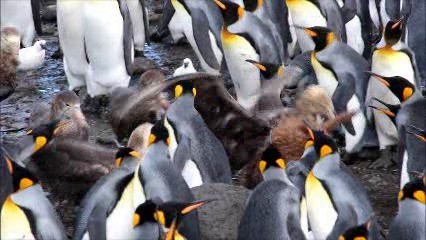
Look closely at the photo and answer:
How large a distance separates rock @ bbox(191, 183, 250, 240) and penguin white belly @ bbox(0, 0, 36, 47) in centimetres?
428

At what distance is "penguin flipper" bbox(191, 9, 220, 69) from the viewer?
851 cm

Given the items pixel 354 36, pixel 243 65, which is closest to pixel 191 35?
pixel 243 65

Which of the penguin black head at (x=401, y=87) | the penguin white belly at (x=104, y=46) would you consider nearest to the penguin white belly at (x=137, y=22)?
the penguin white belly at (x=104, y=46)

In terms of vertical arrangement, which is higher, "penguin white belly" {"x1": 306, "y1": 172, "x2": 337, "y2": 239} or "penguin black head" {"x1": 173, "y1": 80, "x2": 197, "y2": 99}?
"penguin black head" {"x1": 173, "y1": 80, "x2": 197, "y2": 99}

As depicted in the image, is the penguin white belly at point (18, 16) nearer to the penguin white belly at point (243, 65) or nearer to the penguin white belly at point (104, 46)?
the penguin white belly at point (104, 46)

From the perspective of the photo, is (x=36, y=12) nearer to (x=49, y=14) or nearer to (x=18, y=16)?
(x=18, y=16)

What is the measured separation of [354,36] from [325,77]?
6.10ft

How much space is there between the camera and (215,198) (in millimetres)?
5590

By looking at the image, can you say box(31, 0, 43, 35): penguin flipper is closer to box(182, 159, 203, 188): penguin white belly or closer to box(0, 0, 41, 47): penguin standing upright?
box(0, 0, 41, 47): penguin standing upright

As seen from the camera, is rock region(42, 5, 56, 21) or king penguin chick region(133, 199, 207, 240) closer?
king penguin chick region(133, 199, 207, 240)

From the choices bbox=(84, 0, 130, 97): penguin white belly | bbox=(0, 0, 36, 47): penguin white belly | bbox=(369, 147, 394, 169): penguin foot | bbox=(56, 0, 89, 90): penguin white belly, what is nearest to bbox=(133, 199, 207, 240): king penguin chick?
bbox=(369, 147, 394, 169): penguin foot

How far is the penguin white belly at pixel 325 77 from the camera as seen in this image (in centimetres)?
741

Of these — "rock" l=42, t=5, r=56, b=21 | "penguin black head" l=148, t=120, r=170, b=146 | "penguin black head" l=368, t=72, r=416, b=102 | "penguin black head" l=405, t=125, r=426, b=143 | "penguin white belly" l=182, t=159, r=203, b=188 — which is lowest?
"rock" l=42, t=5, r=56, b=21

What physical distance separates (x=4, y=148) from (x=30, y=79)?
288 cm
